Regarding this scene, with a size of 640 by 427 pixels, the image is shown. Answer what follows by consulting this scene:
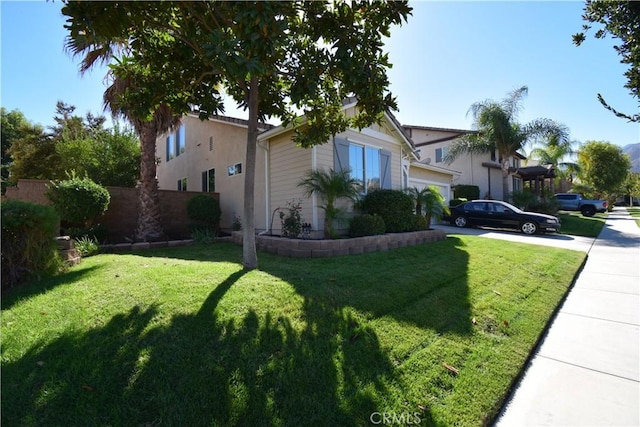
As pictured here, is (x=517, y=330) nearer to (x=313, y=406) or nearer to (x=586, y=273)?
(x=313, y=406)

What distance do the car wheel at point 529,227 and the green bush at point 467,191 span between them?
733cm

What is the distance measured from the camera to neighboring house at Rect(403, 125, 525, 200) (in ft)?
76.1

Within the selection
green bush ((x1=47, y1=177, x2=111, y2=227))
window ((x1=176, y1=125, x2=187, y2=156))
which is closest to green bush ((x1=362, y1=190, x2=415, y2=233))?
green bush ((x1=47, y1=177, x2=111, y2=227))

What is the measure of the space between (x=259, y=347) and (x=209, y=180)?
12.9 m

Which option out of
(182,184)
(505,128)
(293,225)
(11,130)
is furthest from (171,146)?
(505,128)

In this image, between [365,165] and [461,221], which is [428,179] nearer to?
[461,221]

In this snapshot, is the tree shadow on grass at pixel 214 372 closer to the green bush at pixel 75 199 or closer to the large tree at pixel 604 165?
the green bush at pixel 75 199

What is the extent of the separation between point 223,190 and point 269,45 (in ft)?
33.6

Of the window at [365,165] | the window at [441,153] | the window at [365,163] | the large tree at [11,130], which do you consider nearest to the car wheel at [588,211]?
the window at [441,153]

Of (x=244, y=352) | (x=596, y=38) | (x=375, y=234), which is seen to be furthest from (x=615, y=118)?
(x=375, y=234)

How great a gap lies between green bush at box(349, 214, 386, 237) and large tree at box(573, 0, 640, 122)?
581cm

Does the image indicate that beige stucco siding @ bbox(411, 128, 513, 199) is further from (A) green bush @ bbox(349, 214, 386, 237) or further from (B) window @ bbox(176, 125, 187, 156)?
(B) window @ bbox(176, 125, 187, 156)

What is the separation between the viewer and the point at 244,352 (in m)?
2.79

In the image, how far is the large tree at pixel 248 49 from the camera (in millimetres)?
3592
